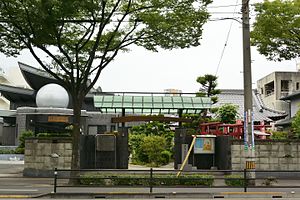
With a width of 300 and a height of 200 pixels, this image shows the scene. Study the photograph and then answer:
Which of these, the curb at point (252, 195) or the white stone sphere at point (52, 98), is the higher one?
the white stone sphere at point (52, 98)

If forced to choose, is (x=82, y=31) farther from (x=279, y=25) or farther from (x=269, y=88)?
(x=269, y=88)

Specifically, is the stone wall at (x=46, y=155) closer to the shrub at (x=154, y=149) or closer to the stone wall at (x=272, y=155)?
the shrub at (x=154, y=149)

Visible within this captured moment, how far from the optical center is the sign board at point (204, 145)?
23.8 metres

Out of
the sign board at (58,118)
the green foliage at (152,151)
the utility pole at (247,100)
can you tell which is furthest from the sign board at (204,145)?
the sign board at (58,118)

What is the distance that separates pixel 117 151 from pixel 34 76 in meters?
33.2

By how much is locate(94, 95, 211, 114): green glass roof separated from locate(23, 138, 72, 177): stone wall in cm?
746

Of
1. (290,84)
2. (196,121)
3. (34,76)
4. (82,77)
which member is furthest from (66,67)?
(290,84)

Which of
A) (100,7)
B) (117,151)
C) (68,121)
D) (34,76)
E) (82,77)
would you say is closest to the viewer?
(100,7)

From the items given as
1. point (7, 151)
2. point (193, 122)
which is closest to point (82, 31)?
point (193, 122)

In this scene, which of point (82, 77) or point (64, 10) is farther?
point (82, 77)

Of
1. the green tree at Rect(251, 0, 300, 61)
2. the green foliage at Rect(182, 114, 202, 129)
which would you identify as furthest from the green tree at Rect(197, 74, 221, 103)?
the green tree at Rect(251, 0, 300, 61)

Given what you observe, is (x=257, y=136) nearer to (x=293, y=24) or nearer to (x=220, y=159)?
(x=220, y=159)

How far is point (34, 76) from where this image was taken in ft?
178

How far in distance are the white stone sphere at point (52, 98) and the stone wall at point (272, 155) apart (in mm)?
27483
